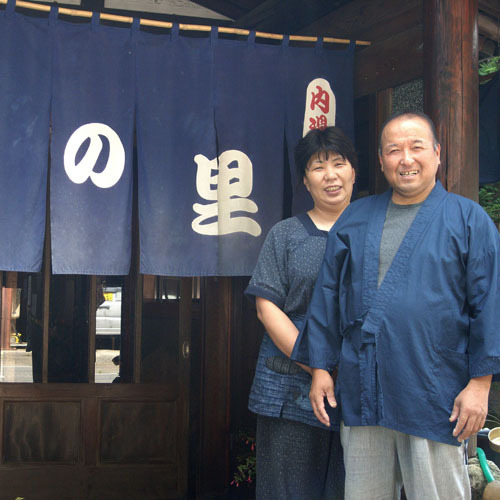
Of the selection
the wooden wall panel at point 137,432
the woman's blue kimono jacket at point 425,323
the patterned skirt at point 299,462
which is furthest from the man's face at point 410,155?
the wooden wall panel at point 137,432

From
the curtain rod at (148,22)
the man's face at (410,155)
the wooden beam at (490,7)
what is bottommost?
the man's face at (410,155)

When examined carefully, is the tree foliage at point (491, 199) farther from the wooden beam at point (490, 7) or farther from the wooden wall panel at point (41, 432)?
the wooden wall panel at point (41, 432)

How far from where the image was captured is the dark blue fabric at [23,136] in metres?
4.40

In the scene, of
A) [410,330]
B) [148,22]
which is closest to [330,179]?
[410,330]

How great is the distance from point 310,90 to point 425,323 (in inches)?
110

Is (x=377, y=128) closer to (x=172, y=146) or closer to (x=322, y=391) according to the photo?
(x=172, y=146)

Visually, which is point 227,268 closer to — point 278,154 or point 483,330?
point 278,154

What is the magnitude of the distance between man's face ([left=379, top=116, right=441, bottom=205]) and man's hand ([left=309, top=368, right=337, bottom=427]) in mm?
989

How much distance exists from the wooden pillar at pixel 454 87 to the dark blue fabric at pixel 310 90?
1102 mm

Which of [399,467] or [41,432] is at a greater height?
[399,467]

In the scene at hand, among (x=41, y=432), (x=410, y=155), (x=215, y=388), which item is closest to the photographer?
(x=410, y=155)

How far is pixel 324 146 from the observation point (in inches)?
142

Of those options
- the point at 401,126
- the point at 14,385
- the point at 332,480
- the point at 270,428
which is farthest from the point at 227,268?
the point at 14,385

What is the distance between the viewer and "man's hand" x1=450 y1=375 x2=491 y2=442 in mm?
2705
